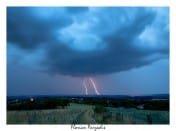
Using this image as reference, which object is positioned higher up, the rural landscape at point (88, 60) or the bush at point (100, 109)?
the rural landscape at point (88, 60)

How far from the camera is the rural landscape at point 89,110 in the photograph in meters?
2.65

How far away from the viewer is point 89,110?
8.79 ft

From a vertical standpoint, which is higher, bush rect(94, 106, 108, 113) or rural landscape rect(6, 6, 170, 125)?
rural landscape rect(6, 6, 170, 125)

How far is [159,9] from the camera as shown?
2631 millimetres

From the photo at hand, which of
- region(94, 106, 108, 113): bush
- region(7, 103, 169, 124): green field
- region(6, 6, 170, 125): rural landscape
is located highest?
region(6, 6, 170, 125): rural landscape

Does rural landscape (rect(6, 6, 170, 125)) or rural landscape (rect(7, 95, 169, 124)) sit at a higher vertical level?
rural landscape (rect(6, 6, 170, 125))

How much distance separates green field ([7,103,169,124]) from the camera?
8.67ft

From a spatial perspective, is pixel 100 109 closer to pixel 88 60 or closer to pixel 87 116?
pixel 87 116

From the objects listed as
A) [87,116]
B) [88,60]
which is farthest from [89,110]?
[88,60]

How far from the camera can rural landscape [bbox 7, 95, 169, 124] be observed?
2.65 m

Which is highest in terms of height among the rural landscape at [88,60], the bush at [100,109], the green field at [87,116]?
the rural landscape at [88,60]

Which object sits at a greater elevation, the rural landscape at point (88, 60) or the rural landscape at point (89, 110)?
the rural landscape at point (88, 60)

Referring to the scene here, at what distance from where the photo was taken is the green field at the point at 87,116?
2643 millimetres
